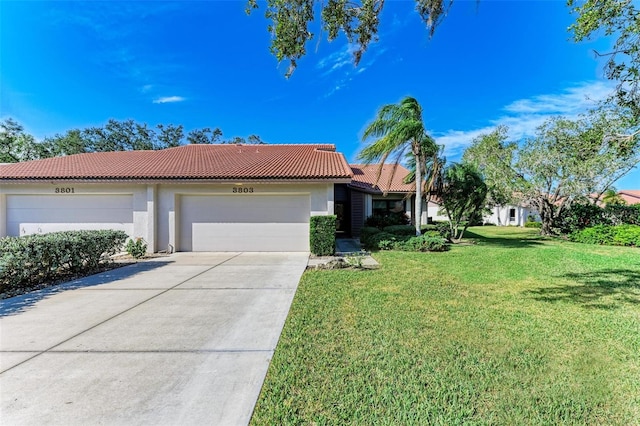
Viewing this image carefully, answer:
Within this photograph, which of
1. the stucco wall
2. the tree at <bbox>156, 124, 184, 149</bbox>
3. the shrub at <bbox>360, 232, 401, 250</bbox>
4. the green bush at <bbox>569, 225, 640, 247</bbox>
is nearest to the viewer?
the stucco wall

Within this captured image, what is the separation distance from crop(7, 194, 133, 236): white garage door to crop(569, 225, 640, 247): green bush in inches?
934

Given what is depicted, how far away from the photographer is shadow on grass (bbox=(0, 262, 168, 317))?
5465mm

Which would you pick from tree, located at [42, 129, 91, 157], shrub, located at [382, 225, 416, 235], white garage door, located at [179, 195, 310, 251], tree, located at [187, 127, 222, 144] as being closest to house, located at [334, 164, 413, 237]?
shrub, located at [382, 225, 416, 235]

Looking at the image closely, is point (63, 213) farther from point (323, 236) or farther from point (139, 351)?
point (139, 351)

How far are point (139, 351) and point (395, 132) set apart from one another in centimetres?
1127

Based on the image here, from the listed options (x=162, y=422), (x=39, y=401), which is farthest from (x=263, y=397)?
(x=39, y=401)

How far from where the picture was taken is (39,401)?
108 inches

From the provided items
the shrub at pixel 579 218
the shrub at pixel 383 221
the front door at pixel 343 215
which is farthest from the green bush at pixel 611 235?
the front door at pixel 343 215

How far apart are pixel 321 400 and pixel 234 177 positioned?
33.5 feet

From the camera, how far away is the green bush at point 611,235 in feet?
47.6

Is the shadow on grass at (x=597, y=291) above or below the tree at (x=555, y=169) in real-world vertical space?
below

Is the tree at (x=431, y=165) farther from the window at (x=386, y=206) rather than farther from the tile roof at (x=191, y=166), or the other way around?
the window at (x=386, y=206)

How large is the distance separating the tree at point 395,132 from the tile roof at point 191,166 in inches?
59.7

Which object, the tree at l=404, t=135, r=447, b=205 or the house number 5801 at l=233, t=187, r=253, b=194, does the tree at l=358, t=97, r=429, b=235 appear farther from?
the house number 5801 at l=233, t=187, r=253, b=194
